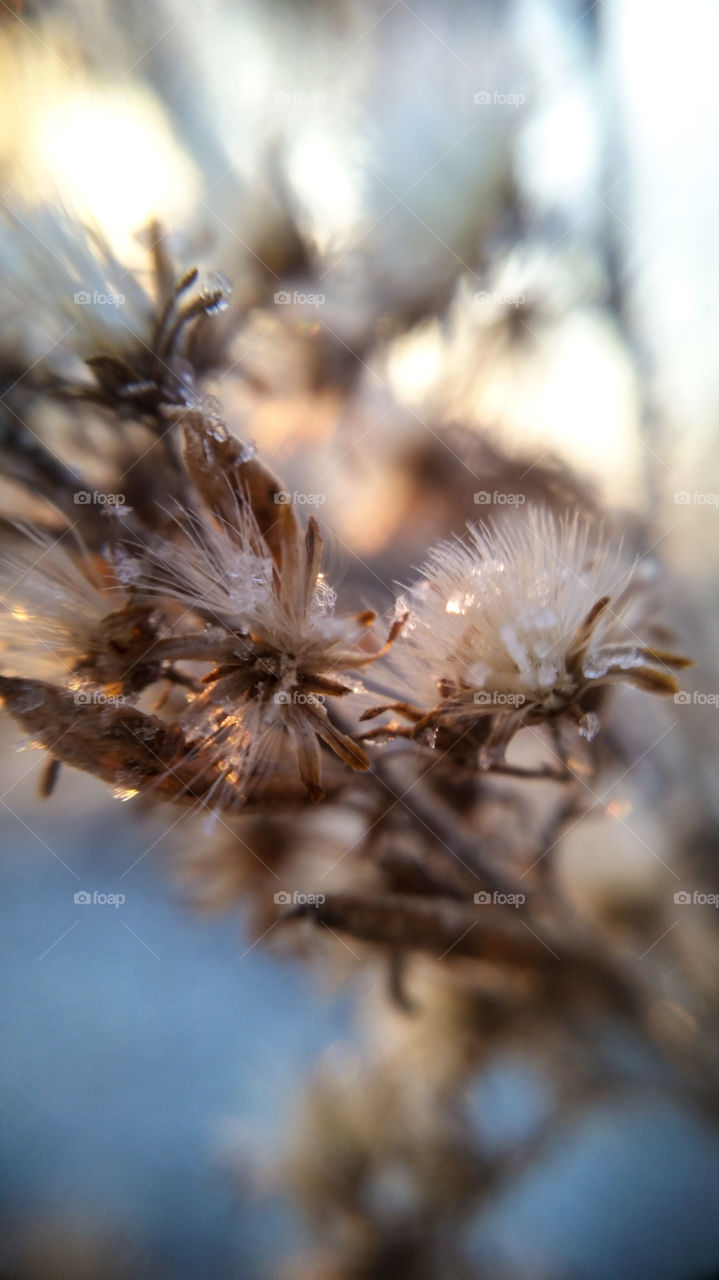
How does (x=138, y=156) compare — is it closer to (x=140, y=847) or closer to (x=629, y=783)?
(x=140, y=847)

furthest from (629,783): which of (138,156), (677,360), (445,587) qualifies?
(138,156)
